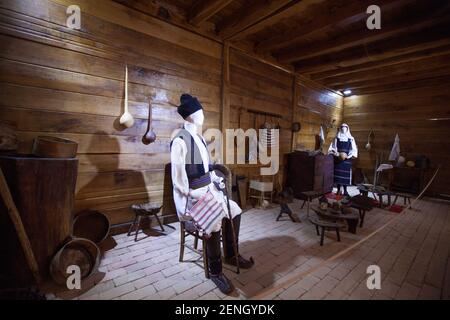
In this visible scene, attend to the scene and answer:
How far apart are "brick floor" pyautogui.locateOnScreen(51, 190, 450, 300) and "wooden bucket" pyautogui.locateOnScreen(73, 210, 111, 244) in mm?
249

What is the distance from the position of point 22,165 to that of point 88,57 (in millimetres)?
1642

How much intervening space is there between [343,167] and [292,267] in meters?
4.53

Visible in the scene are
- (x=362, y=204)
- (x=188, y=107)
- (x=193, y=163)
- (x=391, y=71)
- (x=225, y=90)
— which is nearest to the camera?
(x=193, y=163)

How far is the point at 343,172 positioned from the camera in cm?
600

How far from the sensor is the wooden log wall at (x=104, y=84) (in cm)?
239

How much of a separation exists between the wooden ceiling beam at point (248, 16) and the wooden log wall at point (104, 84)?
1.08 feet

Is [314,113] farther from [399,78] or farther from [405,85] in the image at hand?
[405,85]

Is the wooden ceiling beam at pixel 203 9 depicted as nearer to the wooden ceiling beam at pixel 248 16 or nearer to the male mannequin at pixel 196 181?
the wooden ceiling beam at pixel 248 16

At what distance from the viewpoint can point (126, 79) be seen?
299 cm

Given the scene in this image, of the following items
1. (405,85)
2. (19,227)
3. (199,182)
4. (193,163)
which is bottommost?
(19,227)

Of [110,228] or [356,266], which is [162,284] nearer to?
[110,228]

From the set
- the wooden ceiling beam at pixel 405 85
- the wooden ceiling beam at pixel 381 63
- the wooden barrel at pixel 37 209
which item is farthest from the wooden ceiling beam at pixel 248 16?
the wooden ceiling beam at pixel 405 85

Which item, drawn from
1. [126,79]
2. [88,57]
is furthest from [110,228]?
[88,57]

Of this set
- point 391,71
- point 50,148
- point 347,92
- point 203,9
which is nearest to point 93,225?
point 50,148
